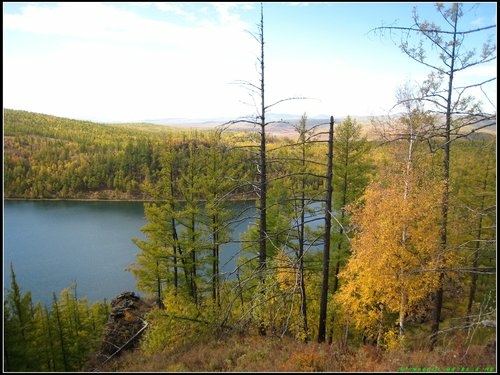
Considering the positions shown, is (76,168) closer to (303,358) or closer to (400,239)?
(400,239)

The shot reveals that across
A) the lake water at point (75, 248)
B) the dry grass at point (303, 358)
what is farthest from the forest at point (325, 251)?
the lake water at point (75, 248)

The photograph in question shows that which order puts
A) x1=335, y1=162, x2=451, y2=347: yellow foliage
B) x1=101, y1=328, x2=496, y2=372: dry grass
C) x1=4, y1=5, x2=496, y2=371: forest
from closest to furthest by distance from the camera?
x1=101, y1=328, x2=496, y2=372: dry grass
x1=4, y1=5, x2=496, y2=371: forest
x1=335, y1=162, x2=451, y2=347: yellow foliage

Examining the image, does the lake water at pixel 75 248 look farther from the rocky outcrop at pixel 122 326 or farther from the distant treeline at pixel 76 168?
the distant treeline at pixel 76 168

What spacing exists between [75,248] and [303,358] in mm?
43958

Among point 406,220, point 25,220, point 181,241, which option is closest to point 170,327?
point 181,241

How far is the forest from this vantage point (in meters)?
7.04

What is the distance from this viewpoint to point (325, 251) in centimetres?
859

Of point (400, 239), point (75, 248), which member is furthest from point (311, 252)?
point (75, 248)

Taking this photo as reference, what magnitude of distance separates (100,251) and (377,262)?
3880 cm

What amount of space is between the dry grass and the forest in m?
0.05

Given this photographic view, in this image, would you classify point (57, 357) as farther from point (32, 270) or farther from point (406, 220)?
point (406, 220)

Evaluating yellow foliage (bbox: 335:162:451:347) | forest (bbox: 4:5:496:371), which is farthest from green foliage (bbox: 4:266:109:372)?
yellow foliage (bbox: 335:162:451:347)

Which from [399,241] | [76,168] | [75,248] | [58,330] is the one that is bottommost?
[75,248]

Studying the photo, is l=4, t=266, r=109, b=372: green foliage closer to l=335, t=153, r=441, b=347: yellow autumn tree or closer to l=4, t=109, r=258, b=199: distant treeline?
l=335, t=153, r=441, b=347: yellow autumn tree
